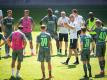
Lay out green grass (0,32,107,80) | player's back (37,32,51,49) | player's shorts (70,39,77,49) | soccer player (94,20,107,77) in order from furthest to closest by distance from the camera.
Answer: player's shorts (70,39,77,49)
soccer player (94,20,107,77)
green grass (0,32,107,80)
player's back (37,32,51,49)

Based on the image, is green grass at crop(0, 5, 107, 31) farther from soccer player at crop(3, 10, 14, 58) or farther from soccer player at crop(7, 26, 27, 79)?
soccer player at crop(7, 26, 27, 79)

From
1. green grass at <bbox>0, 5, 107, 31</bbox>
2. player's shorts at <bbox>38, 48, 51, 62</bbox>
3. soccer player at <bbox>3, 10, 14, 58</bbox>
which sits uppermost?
green grass at <bbox>0, 5, 107, 31</bbox>

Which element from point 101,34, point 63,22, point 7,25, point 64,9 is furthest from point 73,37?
point 64,9

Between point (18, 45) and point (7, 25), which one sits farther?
point (7, 25)

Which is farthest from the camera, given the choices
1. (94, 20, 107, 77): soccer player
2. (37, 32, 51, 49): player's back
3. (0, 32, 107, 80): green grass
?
(94, 20, 107, 77): soccer player

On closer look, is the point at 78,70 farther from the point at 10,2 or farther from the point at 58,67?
the point at 10,2

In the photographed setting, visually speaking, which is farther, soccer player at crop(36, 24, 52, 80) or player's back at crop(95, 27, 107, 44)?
player's back at crop(95, 27, 107, 44)

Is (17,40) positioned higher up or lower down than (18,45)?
higher up

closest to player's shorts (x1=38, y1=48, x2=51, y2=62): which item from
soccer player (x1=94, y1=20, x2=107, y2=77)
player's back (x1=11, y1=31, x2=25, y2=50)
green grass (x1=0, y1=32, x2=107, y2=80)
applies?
player's back (x1=11, y1=31, x2=25, y2=50)

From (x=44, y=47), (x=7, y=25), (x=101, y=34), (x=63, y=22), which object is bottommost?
(x=44, y=47)

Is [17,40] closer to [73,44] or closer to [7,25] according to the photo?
[73,44]

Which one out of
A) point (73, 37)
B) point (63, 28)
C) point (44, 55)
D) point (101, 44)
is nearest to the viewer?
point (44, 55)

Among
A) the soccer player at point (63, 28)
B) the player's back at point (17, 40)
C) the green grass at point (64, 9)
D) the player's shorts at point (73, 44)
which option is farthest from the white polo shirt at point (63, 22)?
the green grass at point (64, 9)

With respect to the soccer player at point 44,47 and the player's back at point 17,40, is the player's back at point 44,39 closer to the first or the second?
the soccer player at point 44,47
